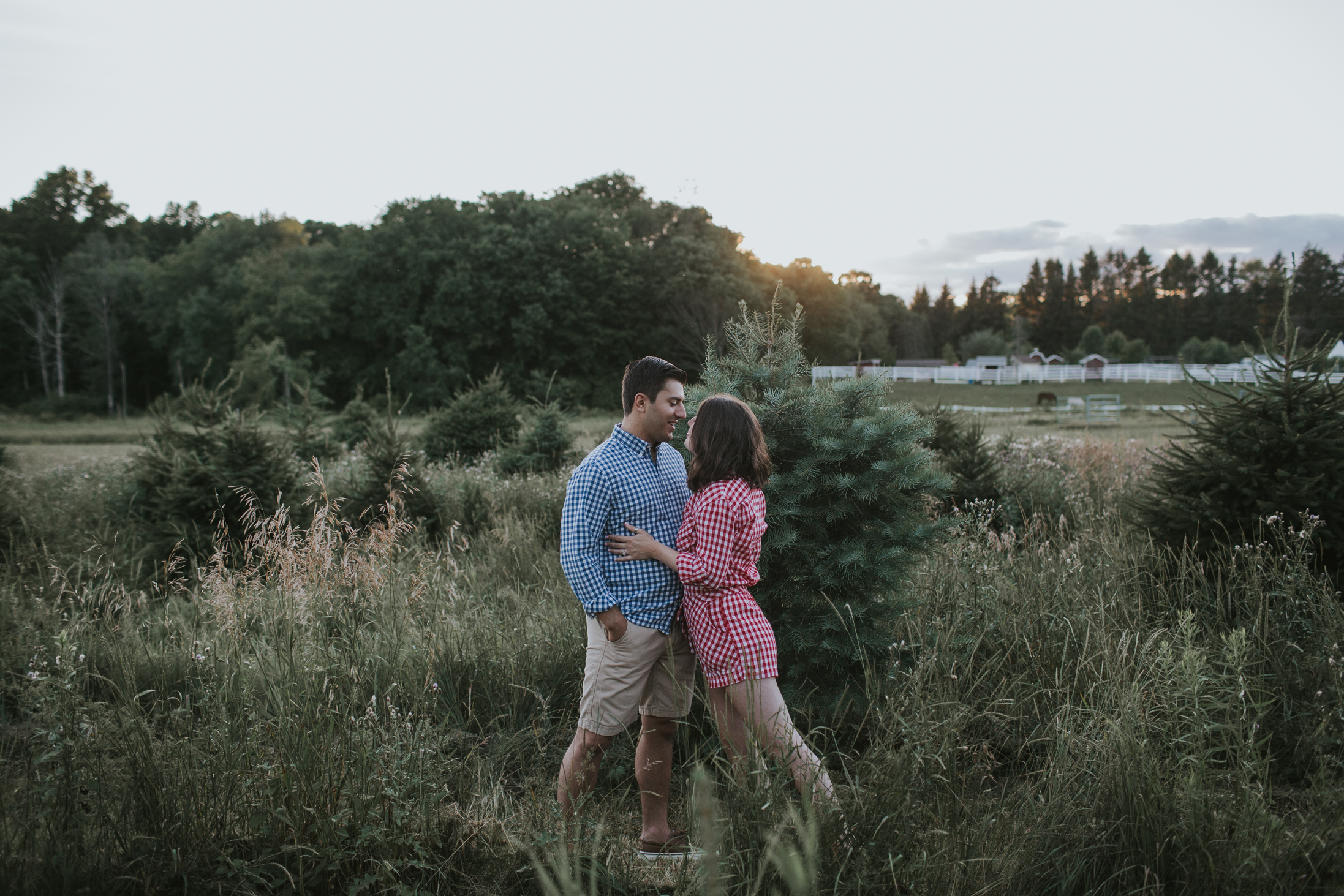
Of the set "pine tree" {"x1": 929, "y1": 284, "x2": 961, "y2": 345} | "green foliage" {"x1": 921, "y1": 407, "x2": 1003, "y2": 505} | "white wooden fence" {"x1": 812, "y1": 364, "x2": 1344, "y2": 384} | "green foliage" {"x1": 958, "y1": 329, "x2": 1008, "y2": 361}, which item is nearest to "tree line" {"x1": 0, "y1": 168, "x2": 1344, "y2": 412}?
"white wooden fence" {"x1": 812, "y1": 364, "x2": 1344, "y2": 384}

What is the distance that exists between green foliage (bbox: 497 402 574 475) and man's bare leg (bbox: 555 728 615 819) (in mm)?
8436

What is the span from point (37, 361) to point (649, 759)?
7171cm

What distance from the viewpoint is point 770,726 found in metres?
2.93

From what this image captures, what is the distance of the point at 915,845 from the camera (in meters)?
2.52

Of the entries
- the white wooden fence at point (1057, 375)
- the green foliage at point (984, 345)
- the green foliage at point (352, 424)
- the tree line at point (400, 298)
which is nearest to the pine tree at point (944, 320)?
the green foliage at point (984, 345)

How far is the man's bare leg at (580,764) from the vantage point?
3.04 metres

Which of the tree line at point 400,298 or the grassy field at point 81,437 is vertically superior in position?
the tree line at point 400,298

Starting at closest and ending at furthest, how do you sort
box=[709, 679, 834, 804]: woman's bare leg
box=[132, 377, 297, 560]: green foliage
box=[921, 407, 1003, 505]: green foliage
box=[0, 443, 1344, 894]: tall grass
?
box=[0, 443, 1344, 894]: tall grass
box=[709, 679, 834, 804]: woman's bare leg
box=[132, 377, 297, 560]: green foliage
box=[921, 407, 1003, 505]: green foliage

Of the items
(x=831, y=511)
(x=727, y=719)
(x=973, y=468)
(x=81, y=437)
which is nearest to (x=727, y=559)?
(x=727, y=719)

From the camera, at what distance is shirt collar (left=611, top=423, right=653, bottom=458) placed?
→ 3.17 meters

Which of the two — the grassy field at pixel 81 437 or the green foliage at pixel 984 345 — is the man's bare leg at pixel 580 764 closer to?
the grassy field at pixel 81 437

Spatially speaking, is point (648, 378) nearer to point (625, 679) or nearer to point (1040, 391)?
point (625, 679)

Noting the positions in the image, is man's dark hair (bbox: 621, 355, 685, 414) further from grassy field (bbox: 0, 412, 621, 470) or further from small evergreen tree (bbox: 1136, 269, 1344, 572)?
grassy field (bbox: 0, 412, 621, 470)

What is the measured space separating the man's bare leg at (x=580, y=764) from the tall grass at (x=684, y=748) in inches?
4.8
